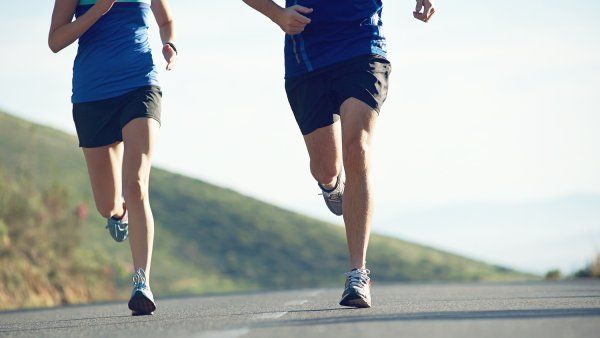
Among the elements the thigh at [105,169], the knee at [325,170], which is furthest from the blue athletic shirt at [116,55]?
the knee at [325,170]

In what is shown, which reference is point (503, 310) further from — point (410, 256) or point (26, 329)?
point (410, 256)

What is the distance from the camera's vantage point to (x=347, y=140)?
7.39 m

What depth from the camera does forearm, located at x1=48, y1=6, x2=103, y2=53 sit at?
772 centimetres

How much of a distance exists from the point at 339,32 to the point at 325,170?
1280 mm

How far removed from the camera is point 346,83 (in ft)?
25.0

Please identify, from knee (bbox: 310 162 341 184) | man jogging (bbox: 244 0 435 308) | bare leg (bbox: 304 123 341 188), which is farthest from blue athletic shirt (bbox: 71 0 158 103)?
knee (bbox: 310 162 341 184)

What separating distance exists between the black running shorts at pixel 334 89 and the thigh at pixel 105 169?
127 centimetres

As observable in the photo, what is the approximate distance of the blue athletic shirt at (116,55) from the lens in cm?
772

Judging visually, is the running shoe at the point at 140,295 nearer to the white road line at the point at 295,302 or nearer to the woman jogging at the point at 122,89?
the woman jogging at the point at 122,89

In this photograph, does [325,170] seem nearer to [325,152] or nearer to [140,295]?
[325,152]

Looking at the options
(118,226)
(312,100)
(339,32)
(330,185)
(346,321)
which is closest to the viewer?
(346,321)

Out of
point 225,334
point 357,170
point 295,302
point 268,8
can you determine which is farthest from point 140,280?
point 268,8

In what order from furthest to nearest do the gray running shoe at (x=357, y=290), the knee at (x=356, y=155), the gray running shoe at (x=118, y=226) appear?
1. the gray running shoe at (x=118, y=226)
2. the knee at (x=356, y=155)
3. the gray running shoe at (x=357, y=290)

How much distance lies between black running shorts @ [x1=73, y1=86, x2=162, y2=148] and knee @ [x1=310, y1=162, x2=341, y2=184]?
1.38m
